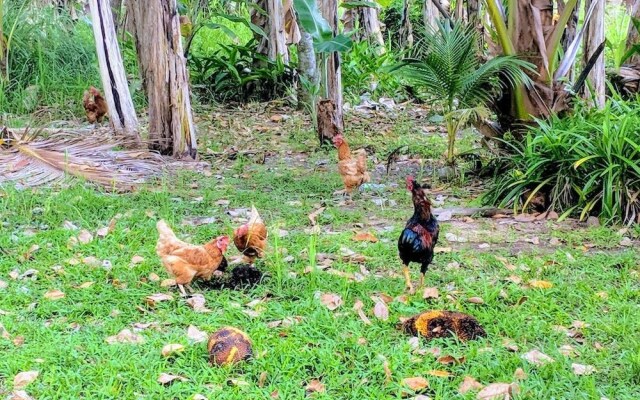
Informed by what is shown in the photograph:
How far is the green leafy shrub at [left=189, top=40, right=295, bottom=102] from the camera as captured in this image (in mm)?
9984

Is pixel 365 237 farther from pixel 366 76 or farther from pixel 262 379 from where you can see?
pixel 366 76

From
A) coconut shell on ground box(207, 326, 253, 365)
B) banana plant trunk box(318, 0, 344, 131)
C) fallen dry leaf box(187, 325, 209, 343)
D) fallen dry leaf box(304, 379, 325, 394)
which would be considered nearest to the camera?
fallen dry leaf box(304, 379, 325, 394)

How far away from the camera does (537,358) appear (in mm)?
2803

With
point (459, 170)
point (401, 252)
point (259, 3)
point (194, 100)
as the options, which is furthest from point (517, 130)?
point (259, 3)

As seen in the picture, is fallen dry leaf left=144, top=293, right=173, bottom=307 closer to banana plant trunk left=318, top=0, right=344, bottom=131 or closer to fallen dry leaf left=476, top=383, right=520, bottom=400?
fallen dry leaf left=476, top=383, right=520, bottom=400

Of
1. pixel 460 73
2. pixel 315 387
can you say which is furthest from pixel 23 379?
pixel 460 73

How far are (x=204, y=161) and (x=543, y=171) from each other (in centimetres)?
332

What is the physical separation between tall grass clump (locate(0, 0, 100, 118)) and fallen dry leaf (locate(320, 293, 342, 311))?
19.9ft

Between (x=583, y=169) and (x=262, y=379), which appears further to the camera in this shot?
(x=583, y=169)

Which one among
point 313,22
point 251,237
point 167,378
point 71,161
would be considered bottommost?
point 167,378

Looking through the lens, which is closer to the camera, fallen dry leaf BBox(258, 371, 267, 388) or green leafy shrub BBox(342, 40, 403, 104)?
fallen dry leaf BBox(258, 371, 267, 388)

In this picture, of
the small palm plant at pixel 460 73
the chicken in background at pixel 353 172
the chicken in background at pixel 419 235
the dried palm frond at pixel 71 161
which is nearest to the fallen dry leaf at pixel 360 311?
the chicken in background at pixel 419 235

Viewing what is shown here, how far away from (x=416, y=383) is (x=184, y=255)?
1389 mm

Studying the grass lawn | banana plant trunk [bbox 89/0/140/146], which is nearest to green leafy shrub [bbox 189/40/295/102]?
banana plant trunk [bbox 89/0/140/146]
